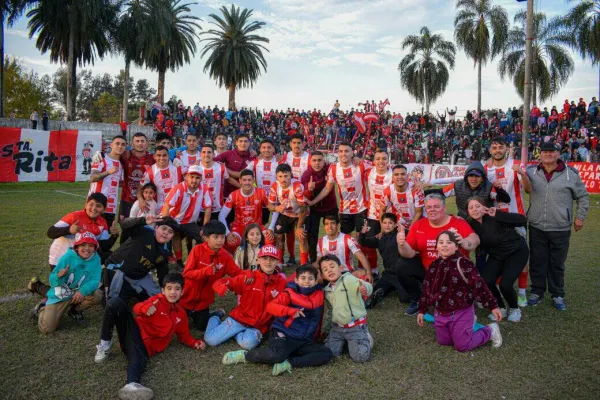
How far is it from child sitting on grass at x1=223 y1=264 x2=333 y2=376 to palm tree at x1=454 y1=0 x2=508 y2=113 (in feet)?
127

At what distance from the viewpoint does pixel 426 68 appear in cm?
4431

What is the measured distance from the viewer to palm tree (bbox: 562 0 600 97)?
2728 centimetres

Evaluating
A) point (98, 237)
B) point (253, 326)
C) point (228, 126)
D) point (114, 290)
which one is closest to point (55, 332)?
point (114, 290)

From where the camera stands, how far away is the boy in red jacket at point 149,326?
3777mm

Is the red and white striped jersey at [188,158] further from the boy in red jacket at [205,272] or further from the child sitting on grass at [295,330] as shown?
the child sitting on grass at [295,330]

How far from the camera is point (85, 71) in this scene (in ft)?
277

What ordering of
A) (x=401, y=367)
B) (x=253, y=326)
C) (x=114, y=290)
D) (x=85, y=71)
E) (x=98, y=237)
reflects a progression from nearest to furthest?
Answer: (x=401, y=367) → (x=253, y=326) → (x=114, y=290) → (x=98, y=237) → (x=85, y=71)

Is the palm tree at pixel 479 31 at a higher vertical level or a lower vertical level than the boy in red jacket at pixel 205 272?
higher

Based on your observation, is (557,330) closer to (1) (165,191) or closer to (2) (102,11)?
(1) (165,191)

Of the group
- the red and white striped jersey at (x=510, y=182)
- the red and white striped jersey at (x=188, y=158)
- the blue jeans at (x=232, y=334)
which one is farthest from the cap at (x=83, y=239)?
the red and white striped jersey at (x=510, y=182)

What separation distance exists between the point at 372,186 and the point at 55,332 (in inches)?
177

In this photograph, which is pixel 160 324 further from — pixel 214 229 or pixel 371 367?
A: pixel 371 367

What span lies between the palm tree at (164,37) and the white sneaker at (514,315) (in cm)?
3502

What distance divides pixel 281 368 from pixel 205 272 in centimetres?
146
